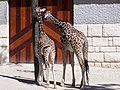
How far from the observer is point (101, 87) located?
396 inches

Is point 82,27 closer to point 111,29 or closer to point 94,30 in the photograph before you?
point 94,30

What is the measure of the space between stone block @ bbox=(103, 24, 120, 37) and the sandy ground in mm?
1208

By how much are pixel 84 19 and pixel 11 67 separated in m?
2.93

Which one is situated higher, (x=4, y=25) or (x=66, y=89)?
(x=4, y=25)

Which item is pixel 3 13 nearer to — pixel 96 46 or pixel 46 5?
pixel 46 5

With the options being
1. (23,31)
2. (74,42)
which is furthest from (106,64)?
(74,42)

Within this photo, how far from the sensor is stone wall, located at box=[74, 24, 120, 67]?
1349 centimetres

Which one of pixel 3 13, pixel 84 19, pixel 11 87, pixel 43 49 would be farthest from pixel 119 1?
pixel 11 87

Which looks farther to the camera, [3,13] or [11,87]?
[3,13]

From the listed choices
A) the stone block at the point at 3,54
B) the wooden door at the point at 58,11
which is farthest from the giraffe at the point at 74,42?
the stone block at the point at 3,54

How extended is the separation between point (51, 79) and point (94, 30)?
10.5 ft

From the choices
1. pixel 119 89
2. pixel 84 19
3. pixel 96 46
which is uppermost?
pixel 84 19

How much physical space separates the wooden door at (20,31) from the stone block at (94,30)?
2108mm

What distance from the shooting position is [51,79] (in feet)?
36.2
